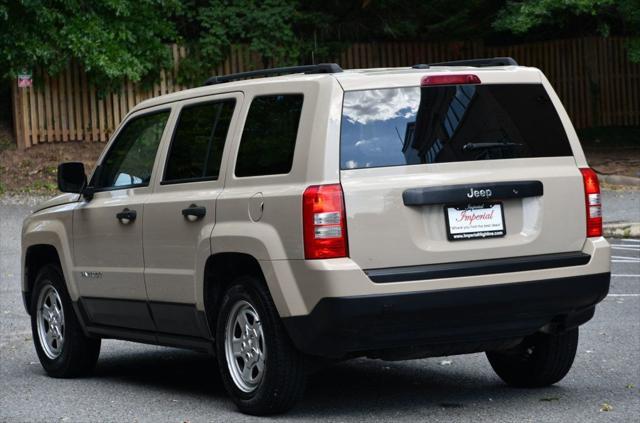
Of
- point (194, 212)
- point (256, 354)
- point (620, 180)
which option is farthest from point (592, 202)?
point (620, 180)

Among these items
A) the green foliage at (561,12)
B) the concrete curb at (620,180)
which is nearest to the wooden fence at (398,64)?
the green foliage at (561,12)

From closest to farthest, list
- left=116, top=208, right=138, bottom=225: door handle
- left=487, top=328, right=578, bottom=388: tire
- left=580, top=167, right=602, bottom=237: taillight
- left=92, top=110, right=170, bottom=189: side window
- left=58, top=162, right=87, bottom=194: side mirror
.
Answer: left=580, top=167, right=602, bottom=237: taillight, left=487, top=328, right=578, bottom=388: tire, left=116, top=208, right=138, bottom=225: door handle, left=92, top=110, right=170, bottom=189: side window, left=58, top=162, right=87, bottom=194: side mirror

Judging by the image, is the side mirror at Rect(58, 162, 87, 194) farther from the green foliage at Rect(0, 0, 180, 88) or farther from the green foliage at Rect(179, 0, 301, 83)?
the green foliage at Rect(179, 0, 301, 83)

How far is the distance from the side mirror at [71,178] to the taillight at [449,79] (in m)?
2.97

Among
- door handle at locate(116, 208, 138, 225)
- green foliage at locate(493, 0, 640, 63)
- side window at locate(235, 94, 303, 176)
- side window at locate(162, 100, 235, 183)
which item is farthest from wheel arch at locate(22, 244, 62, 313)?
green foliage at locate(493, 0, 640, 63)

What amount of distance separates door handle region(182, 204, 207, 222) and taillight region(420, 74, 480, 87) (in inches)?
60.0

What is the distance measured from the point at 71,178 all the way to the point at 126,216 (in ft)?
2.85

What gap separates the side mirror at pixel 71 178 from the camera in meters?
9.05

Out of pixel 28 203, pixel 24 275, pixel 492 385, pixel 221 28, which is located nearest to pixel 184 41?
pixel 221 28

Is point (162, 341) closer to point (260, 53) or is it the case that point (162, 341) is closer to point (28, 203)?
point (28, 203)

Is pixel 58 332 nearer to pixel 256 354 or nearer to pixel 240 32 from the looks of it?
pixel 256 354

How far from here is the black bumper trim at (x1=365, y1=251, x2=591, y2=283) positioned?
685 centimetres

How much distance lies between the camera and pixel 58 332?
9.58 m

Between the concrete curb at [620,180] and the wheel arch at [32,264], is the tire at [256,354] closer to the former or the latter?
the wheel arch at [32,264]
